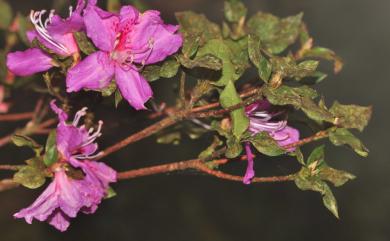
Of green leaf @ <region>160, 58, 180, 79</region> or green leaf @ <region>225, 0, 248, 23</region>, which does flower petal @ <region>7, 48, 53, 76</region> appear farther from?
green leaf @ <region>225, 0, 248, 23</region>

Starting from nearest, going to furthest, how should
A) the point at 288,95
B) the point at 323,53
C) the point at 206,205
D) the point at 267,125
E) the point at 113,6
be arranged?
the point at 288,95, the point at 267,125, the point at 323,53, the point at 113,6, the point at 206,205

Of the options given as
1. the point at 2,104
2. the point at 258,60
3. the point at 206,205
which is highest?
the point at 258,60

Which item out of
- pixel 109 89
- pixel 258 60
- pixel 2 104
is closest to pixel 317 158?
pixel 258 60

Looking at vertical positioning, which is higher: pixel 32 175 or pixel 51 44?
pixel 51 44

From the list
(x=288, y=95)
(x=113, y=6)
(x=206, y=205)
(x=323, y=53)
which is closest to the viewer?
(x=288, y=95)

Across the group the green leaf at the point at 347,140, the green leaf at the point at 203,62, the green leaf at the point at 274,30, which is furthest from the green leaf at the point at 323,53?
the green leaf at the point at 203,62

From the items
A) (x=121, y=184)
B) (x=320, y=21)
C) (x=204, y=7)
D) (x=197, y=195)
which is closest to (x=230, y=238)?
(x=197, y=195)

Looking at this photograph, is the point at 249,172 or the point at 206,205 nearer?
the point at 249,172

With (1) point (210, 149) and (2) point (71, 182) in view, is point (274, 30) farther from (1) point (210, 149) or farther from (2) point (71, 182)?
(2) point (71, 182)

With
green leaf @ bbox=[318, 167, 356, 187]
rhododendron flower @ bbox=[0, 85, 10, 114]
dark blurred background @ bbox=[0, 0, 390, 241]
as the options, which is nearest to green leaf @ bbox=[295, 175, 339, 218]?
green leaf @ bbox=[318, 167, 356, 187]
